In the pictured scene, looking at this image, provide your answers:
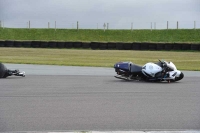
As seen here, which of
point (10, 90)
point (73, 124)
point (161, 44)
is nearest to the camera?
point (73, 124)

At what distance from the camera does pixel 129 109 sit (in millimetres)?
9820

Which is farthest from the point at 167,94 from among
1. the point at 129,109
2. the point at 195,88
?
the point at 129,109

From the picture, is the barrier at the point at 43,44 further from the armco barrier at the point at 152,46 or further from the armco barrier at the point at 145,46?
the armco barrier at the point at 152,46

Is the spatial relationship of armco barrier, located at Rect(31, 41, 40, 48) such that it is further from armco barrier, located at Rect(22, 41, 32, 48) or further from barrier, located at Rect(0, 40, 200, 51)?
armco barrier, located at Rect(22, 41, 32, 48)

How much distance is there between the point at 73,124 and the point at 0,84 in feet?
23.6

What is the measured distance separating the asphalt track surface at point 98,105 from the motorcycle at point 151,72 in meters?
0.35

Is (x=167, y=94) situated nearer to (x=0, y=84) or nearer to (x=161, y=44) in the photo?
(x=0, y=84)

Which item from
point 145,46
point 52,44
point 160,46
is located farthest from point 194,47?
point 52,44

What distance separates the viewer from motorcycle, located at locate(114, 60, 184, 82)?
629 inches

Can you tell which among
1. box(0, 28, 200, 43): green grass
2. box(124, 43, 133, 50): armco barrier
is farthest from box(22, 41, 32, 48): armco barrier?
box(124, 43, 133, 50): armco barrier

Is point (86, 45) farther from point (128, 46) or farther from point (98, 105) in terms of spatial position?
point (98, 105)

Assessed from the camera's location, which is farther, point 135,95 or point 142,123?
point 135,95

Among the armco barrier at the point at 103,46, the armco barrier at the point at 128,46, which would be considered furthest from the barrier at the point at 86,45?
the armco barrier at the point at 128,46

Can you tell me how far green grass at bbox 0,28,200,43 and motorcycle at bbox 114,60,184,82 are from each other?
32.9 metres
